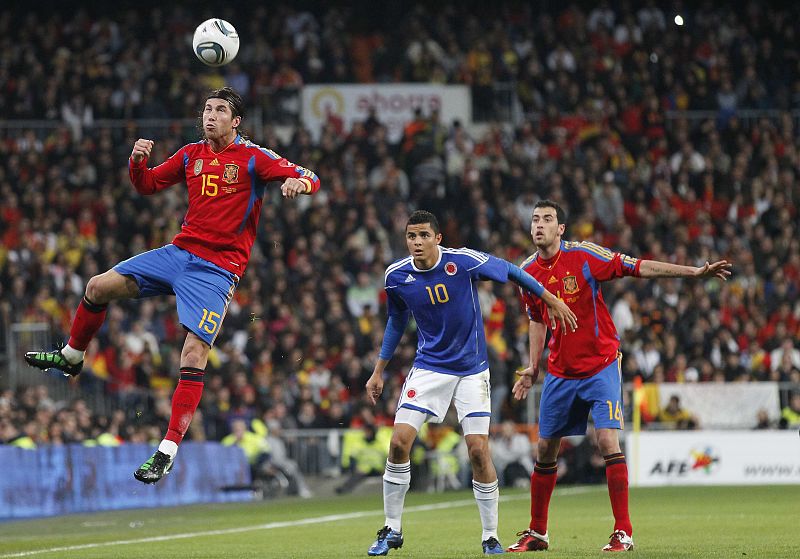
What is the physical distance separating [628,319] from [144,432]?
29.3 ft

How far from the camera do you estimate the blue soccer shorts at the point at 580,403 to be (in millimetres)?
11141

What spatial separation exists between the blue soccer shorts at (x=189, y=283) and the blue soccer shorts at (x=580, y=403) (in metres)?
2.68

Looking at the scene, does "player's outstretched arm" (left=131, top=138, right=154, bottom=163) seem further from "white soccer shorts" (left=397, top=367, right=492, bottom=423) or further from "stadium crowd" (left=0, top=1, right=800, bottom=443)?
"stadium crowd" (left=0, top=1, right=800, bottom=443)

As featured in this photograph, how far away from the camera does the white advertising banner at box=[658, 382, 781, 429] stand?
77.4 feet

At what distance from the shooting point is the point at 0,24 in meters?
30.3

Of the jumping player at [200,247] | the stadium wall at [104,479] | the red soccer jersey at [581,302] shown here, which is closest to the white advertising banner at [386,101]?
the stadium wall at [104,479]

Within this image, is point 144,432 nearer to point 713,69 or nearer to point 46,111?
point 46,111

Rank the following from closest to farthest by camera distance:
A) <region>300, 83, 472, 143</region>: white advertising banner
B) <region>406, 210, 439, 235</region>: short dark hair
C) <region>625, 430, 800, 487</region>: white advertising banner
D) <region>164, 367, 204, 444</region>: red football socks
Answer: <region>164, 367, 204, 444</region>: red football socks, <region>406, 210, 439, 235</region>: short dark hair, <region>625, 430, 800, 487</region>: white advertising banner, <region>300, 83, 472, 143</region>: white advertising banner

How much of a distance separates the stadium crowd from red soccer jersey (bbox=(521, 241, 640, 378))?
417 inches

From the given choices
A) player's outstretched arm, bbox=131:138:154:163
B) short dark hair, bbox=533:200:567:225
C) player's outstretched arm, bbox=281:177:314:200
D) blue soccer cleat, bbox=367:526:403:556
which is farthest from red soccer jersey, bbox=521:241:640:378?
player's outstretched arm, bbox=131:138:154:163

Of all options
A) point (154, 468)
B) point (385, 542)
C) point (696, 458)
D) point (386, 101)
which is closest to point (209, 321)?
point (154, 468)

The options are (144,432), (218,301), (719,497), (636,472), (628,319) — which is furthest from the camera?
(628,319)

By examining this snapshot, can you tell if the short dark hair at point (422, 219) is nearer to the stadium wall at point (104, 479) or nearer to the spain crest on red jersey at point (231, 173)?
the spain crest on red jersey at point (231, 173)

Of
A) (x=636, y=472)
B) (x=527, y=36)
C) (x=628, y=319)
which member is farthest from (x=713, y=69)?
(x=636, y=472)
